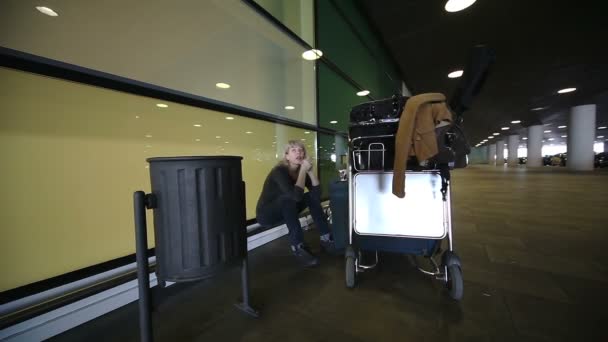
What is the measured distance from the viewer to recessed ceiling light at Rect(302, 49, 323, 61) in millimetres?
2637

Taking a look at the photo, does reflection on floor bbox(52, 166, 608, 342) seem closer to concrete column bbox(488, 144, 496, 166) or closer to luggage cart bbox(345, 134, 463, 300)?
luggage cart bbox(345, 134, 463, 300)

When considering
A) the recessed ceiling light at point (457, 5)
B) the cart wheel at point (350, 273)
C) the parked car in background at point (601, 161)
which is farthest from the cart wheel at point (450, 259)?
the parked car in background at point (601, 161)

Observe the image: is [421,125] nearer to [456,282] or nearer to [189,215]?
[456,282]

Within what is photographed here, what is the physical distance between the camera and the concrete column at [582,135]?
9570 millimetres

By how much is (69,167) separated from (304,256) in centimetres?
145

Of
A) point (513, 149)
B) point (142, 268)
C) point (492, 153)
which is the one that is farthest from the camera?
point (492, 153)

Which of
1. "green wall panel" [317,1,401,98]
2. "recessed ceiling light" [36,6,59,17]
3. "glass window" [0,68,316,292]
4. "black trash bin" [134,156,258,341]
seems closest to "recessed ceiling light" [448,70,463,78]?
"green wall panel" [317,1,401,98]

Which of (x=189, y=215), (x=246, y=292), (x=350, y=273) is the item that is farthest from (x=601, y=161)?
(x=189, y=215)

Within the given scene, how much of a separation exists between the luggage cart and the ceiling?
3345mm

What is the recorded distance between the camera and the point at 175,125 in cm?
141

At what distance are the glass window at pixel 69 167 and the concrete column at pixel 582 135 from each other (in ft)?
51.8

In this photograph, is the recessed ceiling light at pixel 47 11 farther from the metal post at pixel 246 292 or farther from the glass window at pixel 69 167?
the metal post at pixel 246 292

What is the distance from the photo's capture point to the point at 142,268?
780mm

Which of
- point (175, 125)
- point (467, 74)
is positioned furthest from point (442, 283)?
point (175, 125)
